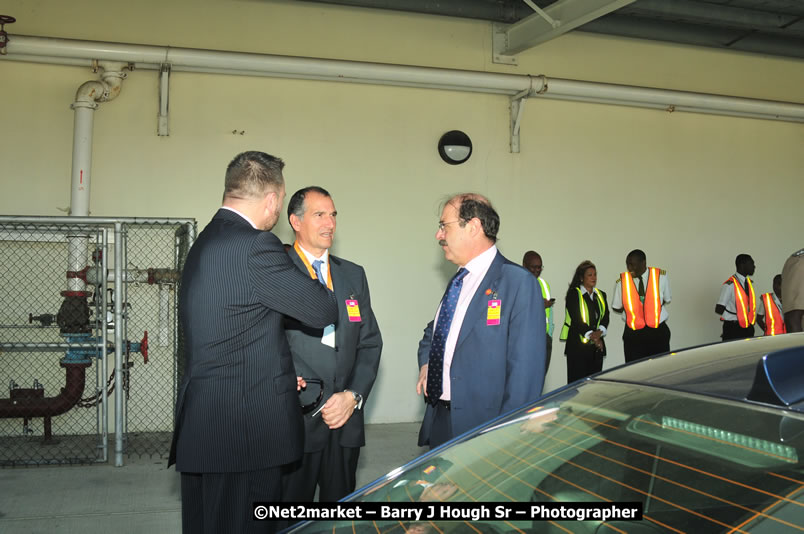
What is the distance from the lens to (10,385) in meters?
6.02

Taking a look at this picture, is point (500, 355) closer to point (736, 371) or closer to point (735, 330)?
point (736, 371)

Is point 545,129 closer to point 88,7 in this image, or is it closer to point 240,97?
point 240,97

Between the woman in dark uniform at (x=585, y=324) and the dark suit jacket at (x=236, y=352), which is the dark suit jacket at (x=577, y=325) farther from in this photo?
the dark suit jacket at (x=236, y=352)

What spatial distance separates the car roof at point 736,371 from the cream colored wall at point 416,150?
5.28m

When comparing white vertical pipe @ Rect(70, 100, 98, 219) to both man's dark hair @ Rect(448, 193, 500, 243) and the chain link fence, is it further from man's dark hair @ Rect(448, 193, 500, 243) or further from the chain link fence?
man's dark hair @ Rect(448, 193, 500, 243)

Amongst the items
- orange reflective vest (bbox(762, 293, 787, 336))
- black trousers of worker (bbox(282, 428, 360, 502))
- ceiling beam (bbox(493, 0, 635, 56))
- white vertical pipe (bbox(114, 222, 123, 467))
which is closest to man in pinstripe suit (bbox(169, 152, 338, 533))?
black trousers of worker (bbox(282, 428, 360, 502))

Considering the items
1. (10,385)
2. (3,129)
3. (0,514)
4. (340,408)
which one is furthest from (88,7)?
(340,408)

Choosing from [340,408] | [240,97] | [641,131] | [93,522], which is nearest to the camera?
[340,408]

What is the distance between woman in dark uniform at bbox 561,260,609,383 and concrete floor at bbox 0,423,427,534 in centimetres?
215

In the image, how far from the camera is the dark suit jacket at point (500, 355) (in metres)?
2.78

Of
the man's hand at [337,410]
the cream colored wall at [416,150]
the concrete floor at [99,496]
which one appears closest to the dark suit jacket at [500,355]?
the man's hand at [337,410]

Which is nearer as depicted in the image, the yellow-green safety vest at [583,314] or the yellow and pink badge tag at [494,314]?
the yellow and pink badge tag at [494,314]

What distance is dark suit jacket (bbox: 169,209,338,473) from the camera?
2305 millimetres

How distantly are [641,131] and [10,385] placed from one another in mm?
6776
